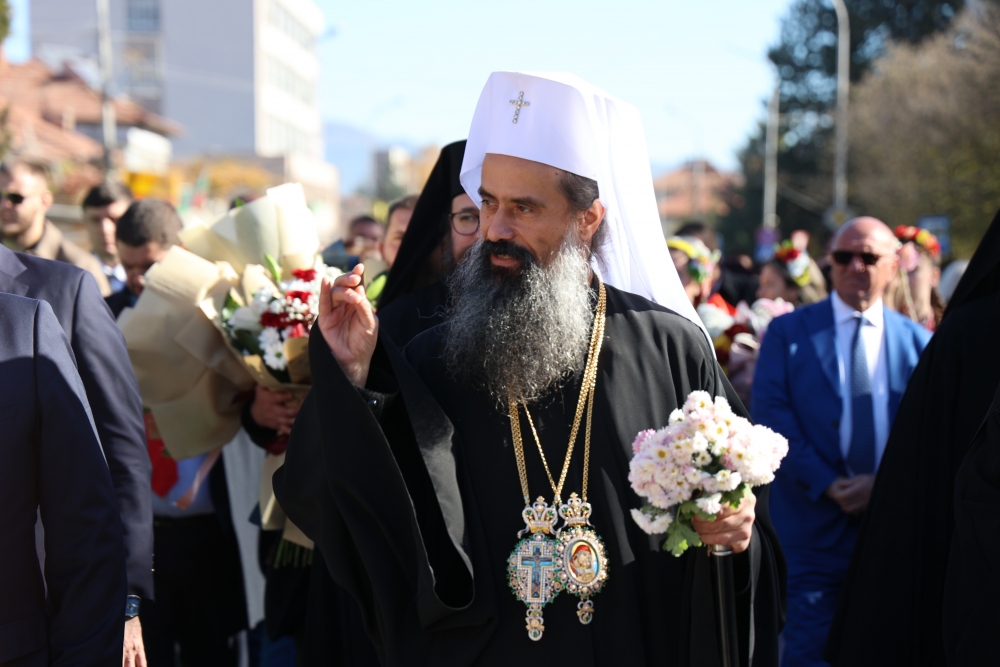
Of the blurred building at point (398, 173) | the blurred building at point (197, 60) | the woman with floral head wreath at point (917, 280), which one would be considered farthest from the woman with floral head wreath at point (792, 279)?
the blurred building at point (398, 173)

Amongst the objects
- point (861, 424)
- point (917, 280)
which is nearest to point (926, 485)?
point (861, 424)

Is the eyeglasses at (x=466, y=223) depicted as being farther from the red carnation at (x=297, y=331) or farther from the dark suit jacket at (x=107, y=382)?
the dark suit jacket at (x=107, y=382)

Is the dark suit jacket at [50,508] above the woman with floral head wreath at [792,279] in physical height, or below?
above

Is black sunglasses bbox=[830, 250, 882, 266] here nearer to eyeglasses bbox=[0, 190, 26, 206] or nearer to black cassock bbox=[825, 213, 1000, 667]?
black cassock bbox=[825, 213, 1000, 667]

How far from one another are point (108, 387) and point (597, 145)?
1.73m

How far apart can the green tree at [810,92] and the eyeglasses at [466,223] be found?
38787 mm

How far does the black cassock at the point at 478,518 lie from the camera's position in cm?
276

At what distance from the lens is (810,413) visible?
532 centimetres

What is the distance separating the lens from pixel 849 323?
17.9 feet

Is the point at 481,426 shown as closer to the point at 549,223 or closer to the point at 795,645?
the point at 549,223

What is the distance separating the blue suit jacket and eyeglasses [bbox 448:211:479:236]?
1.90 metres

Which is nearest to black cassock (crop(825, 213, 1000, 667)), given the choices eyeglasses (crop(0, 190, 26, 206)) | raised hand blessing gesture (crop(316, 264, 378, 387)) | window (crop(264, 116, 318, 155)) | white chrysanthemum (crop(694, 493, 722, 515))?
white chrysanthemum (crop(694, 493, 722, 515))

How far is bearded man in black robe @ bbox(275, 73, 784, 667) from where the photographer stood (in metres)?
2.77

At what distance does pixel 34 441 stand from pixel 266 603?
2207mm
